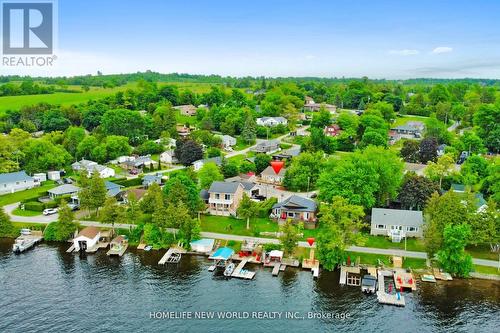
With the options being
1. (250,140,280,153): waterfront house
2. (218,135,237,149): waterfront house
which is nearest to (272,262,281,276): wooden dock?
(250,140,280,153): waterfront house

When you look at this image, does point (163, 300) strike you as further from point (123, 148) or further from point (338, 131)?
point (338, 131)

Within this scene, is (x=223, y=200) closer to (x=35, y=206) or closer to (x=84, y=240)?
(x=84, y=240)

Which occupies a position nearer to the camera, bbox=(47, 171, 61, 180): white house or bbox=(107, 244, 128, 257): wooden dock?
bbox=(107, 244, 128, 257): wooden dock

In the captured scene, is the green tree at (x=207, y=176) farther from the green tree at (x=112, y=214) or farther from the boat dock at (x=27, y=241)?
the boat dock at (x=27, y=241)

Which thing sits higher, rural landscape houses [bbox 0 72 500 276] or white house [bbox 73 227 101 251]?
rural landscape houses [bbox 0 72 500 276]

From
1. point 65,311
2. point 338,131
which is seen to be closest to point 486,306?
point 65,311

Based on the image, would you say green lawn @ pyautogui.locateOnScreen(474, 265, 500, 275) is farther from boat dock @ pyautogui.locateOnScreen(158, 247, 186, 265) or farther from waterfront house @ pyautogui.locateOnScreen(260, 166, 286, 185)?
waterfront house @ pyautogui.locateOnScreen(260, 166, 286, 185)
